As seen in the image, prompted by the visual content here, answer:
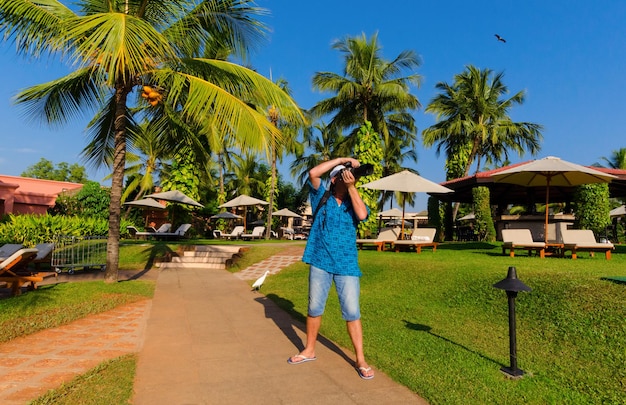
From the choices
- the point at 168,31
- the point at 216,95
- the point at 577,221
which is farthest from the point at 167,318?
the point at 577,221

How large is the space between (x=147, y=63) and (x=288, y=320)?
5.22 m

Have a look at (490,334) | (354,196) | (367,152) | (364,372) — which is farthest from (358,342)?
(367,152)

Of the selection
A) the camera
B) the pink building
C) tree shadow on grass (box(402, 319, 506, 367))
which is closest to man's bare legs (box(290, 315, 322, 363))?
the camera

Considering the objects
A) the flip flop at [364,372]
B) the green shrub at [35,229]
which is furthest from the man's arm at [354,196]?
the green shrub at [35,229]

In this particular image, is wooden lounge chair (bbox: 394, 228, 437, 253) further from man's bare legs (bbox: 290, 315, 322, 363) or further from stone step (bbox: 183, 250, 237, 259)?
man's bare legs (bbox: 290, 315, 322, 363)

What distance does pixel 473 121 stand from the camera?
2309 centimetres

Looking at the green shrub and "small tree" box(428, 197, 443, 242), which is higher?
"small tree" box(428, 197, 443, 242)

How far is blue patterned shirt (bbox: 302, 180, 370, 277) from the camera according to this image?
332 centimetres

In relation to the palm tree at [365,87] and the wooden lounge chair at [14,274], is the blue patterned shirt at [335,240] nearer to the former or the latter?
the wooden lounge chair at [14,274]

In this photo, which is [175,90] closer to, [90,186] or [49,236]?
[49,236]

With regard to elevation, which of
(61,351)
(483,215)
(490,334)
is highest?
(483,215)

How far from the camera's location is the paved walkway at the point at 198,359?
2.82 m

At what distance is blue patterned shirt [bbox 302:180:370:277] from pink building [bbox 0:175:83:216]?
24135 mm

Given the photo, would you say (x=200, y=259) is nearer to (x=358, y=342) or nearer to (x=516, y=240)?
(x=516, y=240)
